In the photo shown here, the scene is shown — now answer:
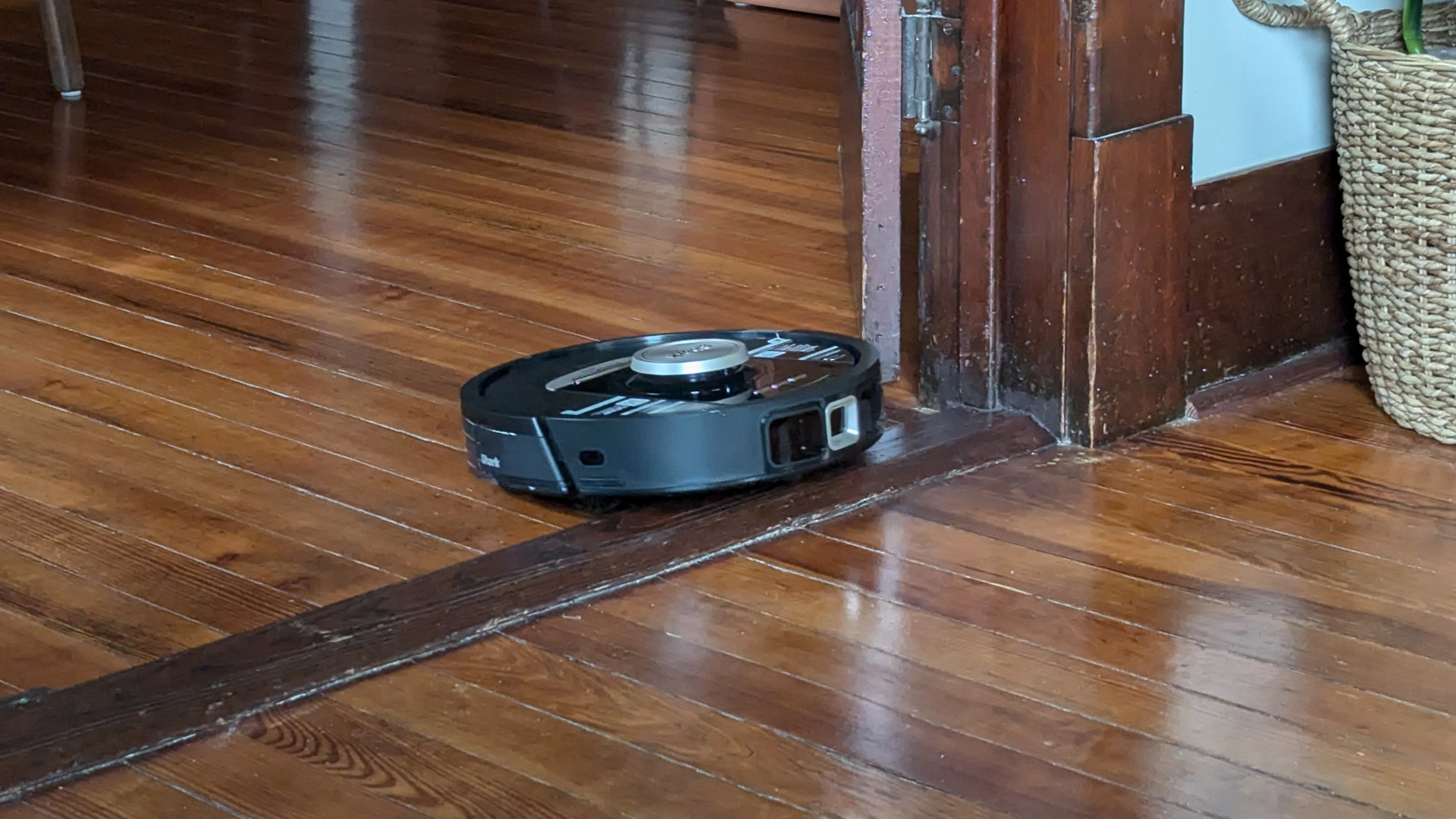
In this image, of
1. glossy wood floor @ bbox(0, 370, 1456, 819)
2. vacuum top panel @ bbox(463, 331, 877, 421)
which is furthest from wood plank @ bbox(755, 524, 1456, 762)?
vacuum top panel @ bbox(463, 331, 877, 421)

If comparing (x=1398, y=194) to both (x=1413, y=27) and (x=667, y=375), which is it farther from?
Answer: (x=667, y=375)

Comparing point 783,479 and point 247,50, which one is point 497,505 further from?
point 247,50

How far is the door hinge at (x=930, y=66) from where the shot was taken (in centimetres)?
156

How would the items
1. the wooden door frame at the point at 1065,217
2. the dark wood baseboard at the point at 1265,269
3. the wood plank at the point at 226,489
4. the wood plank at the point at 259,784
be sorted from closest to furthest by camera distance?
the wood plank at the point at 259,784 < the wood plank at the point at 226,489 < the wooden door frame at the point at 1065,217 < the dark wood baseboard at the point at 1265,269

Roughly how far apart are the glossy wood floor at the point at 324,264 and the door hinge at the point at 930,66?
367mm

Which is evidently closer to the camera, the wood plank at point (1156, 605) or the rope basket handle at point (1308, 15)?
the wood plank at point (1156, 605)

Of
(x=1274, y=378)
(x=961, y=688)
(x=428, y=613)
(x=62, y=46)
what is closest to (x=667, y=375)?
(x=428, y=613)

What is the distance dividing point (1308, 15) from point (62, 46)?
222 cm

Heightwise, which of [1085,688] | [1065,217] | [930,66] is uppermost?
[930,66]

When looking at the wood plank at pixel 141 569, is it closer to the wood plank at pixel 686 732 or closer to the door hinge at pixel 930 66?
the wood plank at pixel 686 732

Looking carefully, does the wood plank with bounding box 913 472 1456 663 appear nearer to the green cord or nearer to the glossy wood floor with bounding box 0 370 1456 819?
the glossy wood floor with bounding box 0 370 1456 819

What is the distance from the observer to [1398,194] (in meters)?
Answer: 1.54

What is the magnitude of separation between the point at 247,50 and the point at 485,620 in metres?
2.55

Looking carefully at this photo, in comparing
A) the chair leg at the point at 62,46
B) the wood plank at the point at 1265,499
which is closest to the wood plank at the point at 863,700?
the wood plank at the point at 1265,499
